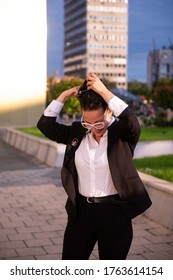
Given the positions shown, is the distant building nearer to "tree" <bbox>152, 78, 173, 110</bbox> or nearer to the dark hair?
"tree" <bbox>152, 78, 173, 110</bbox>

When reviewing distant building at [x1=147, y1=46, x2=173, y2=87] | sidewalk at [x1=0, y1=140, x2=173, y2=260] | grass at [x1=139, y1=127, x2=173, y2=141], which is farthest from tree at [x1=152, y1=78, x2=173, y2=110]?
distant building at [x1=147, y1=46, x2=173, y2=87]

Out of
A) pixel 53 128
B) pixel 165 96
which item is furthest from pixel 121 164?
pixel 165 96

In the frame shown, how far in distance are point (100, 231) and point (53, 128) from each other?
0.71 meters

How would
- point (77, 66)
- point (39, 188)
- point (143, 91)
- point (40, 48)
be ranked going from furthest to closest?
point (77, 66)
point (143, 91)
point (40, 48)
point (39, 188)

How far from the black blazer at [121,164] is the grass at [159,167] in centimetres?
399

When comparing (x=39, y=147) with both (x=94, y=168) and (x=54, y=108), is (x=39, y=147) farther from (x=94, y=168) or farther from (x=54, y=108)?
(x=94, y=168)

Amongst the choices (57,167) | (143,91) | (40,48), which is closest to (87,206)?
(57,167)

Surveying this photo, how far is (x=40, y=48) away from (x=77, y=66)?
106412 mm

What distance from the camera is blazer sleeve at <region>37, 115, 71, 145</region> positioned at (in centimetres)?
321

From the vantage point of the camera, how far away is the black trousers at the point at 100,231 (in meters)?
2.98

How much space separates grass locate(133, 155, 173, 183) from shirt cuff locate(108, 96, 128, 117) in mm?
4177

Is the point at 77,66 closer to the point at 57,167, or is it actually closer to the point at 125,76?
the point at 125,76
